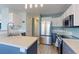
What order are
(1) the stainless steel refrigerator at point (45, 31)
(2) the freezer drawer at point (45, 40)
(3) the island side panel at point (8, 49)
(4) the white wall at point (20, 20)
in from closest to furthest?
1. (3) the island side panel at point (8, 49)
2. (4) the white wall at point (20, 20)
3. (2) the freezer drawer at point (45, 40)
4. (1) the stainless steel refrigerator at point (45, 31)

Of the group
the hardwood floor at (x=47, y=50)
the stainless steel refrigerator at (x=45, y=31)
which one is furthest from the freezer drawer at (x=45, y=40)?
the hardwood floor at (x=47, y=50)

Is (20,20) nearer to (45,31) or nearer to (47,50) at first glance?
(45,31)

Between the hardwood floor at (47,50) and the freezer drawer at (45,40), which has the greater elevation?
the freezer drawer at (45,40)

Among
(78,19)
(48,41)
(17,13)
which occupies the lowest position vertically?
(48,41)

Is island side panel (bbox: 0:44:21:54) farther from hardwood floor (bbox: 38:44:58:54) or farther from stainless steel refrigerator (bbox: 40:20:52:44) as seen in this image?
stainless steel refrigerator (bbox: 40:20:52:44)

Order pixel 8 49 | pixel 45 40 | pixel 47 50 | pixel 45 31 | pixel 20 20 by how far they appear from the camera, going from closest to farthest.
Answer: pixel 8 49
pixel 47 50
pixel 20 20
pixel 45 40
pixel 45 31

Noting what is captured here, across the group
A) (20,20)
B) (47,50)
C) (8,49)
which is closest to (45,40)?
(20,20)

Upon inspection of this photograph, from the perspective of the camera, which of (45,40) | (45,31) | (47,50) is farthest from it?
(45,31)

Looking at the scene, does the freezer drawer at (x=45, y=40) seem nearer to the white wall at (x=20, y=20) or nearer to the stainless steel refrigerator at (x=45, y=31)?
the stainless steel refrigerator at (x=45, y=31)

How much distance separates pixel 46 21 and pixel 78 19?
579cm
